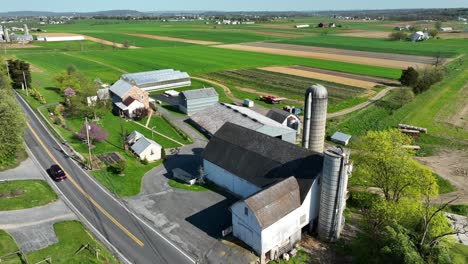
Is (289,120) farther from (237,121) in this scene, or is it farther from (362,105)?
(362,105)

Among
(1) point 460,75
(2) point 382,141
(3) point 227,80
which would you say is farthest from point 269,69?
(2) point 382,141

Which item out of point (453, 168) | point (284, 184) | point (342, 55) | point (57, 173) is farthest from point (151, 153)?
point (342, 55)

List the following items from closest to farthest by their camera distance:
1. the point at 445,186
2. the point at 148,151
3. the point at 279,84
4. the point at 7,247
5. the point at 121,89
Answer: the point at 7,247, the point at 445,186, the point at 148,151, the point at 121,89, the point at 279,84

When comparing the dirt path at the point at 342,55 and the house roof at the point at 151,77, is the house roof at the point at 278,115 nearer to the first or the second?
the house roof at the point at 151,77

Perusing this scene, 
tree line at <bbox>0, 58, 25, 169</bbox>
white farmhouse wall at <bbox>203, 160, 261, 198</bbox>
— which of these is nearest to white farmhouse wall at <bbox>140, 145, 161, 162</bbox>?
white farmhouse wall at <bbox>203, 160, 261, 198</bbox>

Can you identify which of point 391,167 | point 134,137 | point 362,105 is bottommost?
point 134,137

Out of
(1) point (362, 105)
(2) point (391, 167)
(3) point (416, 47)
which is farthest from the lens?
(3) point (416, 47)

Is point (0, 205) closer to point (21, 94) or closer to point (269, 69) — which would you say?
point (21, 94)
